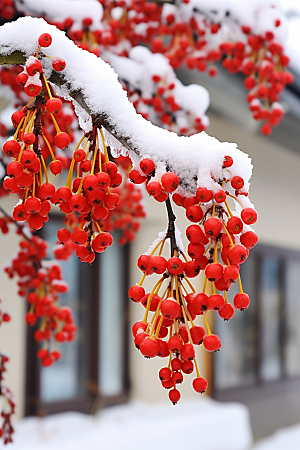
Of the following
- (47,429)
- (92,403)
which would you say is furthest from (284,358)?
(47,429)

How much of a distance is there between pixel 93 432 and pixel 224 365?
196 cm

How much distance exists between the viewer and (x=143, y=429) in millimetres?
3535

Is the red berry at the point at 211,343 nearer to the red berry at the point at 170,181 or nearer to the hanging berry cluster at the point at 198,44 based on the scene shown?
the red berry at the point at 170,181

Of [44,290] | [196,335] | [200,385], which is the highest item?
[196,335]

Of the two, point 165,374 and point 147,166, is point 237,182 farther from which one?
point 165,374

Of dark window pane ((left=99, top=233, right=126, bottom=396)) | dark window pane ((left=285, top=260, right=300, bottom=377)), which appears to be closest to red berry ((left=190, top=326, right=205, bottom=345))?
dark window pane ((left=99, top=233, right=126, bottom=396))

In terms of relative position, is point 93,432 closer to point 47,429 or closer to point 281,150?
point 47,429

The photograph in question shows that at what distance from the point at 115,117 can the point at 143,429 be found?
10.7 ft

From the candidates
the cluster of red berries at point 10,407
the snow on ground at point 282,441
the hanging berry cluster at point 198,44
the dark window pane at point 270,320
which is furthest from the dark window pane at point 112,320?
the cluster of red berries at point 10,407

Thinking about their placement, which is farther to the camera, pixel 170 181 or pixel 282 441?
pixel 282 441

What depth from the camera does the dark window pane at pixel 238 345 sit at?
489cm

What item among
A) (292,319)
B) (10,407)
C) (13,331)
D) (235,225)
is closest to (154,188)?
(235,225)

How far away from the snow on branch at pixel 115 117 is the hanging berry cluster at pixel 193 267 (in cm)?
3

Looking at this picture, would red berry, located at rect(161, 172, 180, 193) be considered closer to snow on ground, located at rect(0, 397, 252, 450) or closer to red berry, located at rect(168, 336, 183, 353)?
red berry, located at rect(168, 336, 183, 353)
